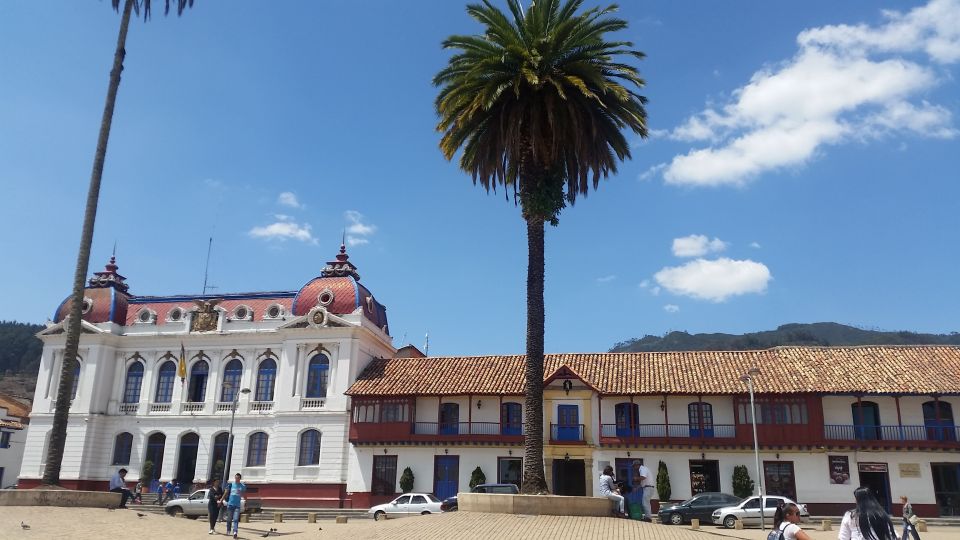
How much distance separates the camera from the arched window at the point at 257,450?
44656mm

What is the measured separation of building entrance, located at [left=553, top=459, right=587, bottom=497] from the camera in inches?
1569

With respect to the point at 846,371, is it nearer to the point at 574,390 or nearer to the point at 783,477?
the point at 783,477

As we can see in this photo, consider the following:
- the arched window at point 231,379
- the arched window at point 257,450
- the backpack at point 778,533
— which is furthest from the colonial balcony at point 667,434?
the backpack at point 778,533

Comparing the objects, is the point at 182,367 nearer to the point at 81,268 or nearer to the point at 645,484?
the point at 81,268

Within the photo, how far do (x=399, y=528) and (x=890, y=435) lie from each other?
96.8 ft

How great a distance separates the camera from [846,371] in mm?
39250

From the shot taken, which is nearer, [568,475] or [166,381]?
[568,475]

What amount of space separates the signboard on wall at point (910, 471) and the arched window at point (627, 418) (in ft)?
42.1

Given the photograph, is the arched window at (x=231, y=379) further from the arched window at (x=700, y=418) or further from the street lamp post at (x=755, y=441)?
the street lamp post at (x=755, y=441)

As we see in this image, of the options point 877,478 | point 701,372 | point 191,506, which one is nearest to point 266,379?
point 191,506

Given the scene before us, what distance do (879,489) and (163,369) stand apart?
137 feet

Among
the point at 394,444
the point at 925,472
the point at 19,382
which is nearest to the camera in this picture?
the point at 925,472

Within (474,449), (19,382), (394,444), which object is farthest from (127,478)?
(19,382)

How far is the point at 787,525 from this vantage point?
9.35 m
